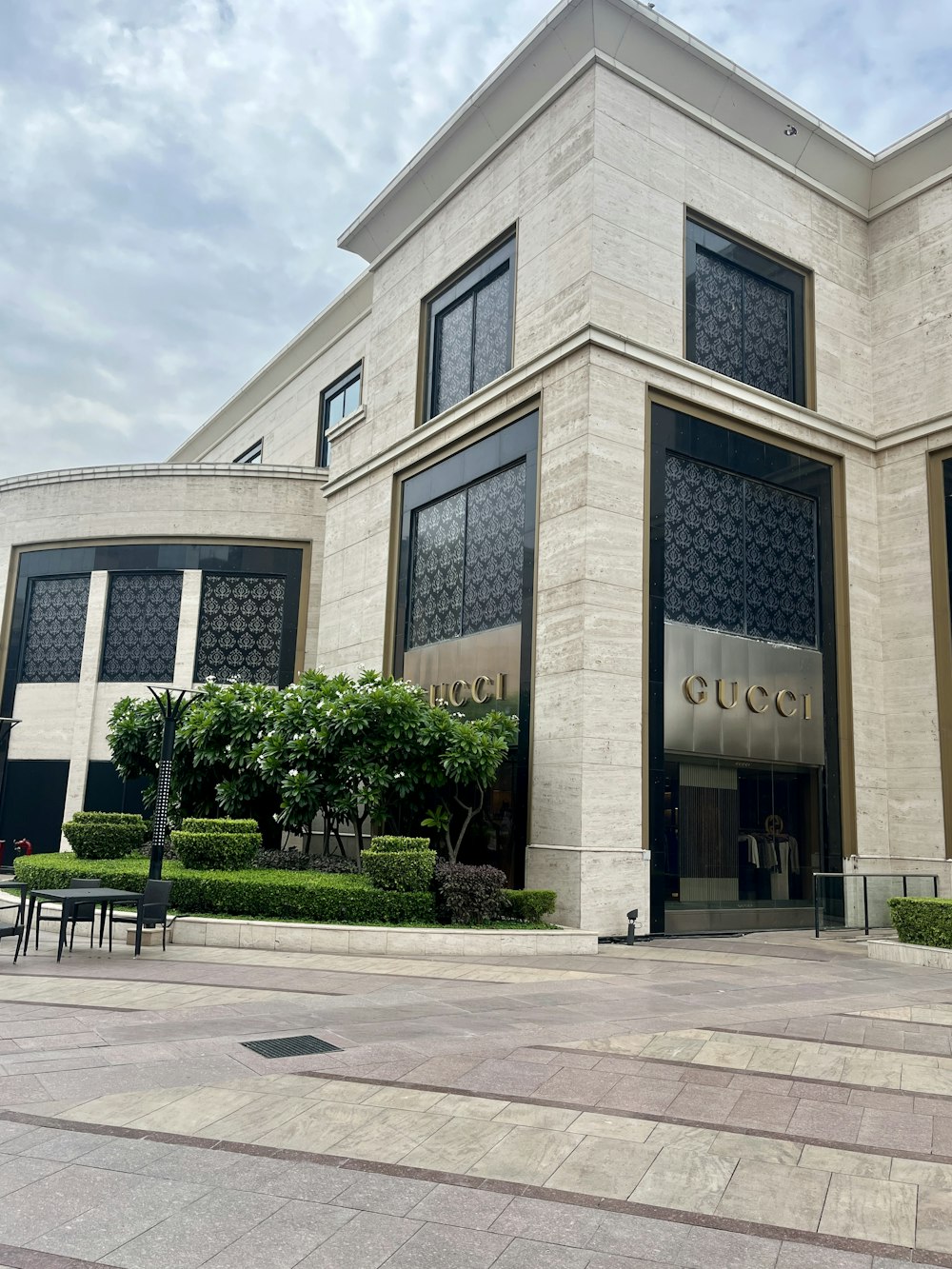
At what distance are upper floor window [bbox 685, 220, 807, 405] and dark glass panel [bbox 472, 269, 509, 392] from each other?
3.80 metres

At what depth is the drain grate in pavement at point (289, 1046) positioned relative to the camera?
7.89 metres

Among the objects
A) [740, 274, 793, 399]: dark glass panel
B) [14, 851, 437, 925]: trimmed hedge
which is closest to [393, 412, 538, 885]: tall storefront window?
[14, 851, 437, 925]: trimmed hedge

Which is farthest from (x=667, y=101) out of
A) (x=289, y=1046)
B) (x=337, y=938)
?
(x=289, y=1046)

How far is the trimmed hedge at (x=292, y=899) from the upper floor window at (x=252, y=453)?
2464cm

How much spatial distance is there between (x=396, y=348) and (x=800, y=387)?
9.68 meters

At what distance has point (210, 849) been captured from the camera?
1656cm

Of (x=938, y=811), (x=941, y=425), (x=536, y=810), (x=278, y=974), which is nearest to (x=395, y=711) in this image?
(x=536, y=810)

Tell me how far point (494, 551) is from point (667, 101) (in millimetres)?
9382

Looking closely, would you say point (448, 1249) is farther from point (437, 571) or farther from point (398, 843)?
point (437, 571)

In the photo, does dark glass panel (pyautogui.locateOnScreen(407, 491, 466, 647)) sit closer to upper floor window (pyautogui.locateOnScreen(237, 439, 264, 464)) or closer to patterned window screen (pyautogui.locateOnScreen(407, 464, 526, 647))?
patterned window screen (pyautogui.locateOnScreen(407, 464, 526, 647))

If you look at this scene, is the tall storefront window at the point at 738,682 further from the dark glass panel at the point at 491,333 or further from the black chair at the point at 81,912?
the black chair at the point at 81,912

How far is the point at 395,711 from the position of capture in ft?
54.7

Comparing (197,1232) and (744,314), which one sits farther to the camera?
(744,314)

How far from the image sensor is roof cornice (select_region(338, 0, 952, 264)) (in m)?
18.8
